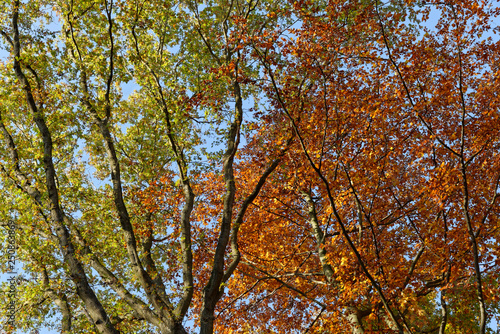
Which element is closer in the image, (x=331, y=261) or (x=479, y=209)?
(x=331, y=261)

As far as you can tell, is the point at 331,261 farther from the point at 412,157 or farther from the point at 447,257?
the point at 412,157

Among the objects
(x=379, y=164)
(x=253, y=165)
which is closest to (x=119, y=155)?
(x=253, y=165)

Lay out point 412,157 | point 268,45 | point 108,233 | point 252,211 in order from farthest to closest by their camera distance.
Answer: point 252,211, point 108,233, point 412,157, point 268,45

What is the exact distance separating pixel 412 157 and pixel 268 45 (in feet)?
26.9

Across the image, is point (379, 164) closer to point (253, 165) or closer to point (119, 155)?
point (253, 165)

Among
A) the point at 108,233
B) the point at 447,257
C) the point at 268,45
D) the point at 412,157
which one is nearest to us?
the point at 268,45

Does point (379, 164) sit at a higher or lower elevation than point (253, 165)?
lower

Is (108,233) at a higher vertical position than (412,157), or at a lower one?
lower

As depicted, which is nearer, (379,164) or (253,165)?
(379,164)

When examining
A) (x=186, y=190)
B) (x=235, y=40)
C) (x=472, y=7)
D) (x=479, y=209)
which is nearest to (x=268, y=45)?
(x=235, y=40)

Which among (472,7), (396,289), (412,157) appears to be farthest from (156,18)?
(396,289)

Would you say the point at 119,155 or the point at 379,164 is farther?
the point at 119,155

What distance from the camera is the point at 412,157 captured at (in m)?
13.7

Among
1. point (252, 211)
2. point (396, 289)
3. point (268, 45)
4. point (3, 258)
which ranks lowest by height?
point (396, 289)
